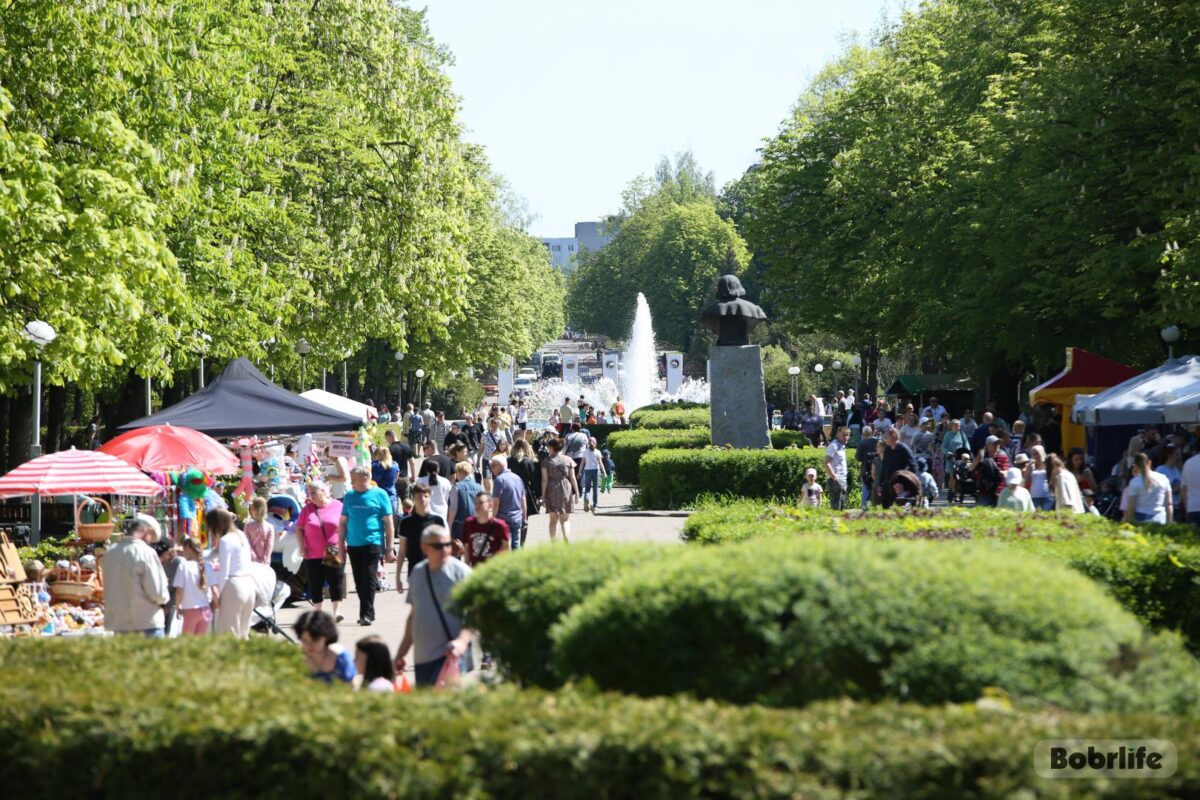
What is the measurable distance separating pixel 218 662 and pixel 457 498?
8425 millimetres

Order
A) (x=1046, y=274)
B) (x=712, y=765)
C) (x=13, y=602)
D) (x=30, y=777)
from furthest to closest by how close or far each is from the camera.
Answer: (x=1046, y=274)
(x=13, y=602)
(x=30, y=777)
(x=712, y=765)

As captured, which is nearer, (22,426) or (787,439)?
(22,426)

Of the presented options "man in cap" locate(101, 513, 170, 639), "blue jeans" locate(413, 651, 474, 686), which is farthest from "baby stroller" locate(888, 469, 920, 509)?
"blue jeans" locate(413, 651, 474, 686)

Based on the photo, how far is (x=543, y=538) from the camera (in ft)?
80.6

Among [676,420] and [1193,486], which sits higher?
[676,420]

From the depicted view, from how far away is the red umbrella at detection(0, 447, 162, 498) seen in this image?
56.7ft

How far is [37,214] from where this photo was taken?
18.8 m

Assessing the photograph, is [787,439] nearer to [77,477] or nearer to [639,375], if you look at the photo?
[77,477]

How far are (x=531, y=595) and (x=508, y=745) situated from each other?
→ 2.07 meters

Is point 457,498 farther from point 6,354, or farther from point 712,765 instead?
point 712,765

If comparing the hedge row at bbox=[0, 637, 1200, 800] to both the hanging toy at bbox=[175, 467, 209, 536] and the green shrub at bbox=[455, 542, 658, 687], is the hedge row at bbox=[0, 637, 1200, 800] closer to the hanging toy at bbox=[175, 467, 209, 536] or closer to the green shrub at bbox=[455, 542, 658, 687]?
the green shrub at bbox=[455, 542, 658, 687]

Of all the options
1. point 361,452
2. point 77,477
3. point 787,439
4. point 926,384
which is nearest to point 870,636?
point 77,477

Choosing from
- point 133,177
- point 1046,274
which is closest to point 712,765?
point 133,177

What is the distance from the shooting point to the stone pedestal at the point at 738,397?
29.7 meters
